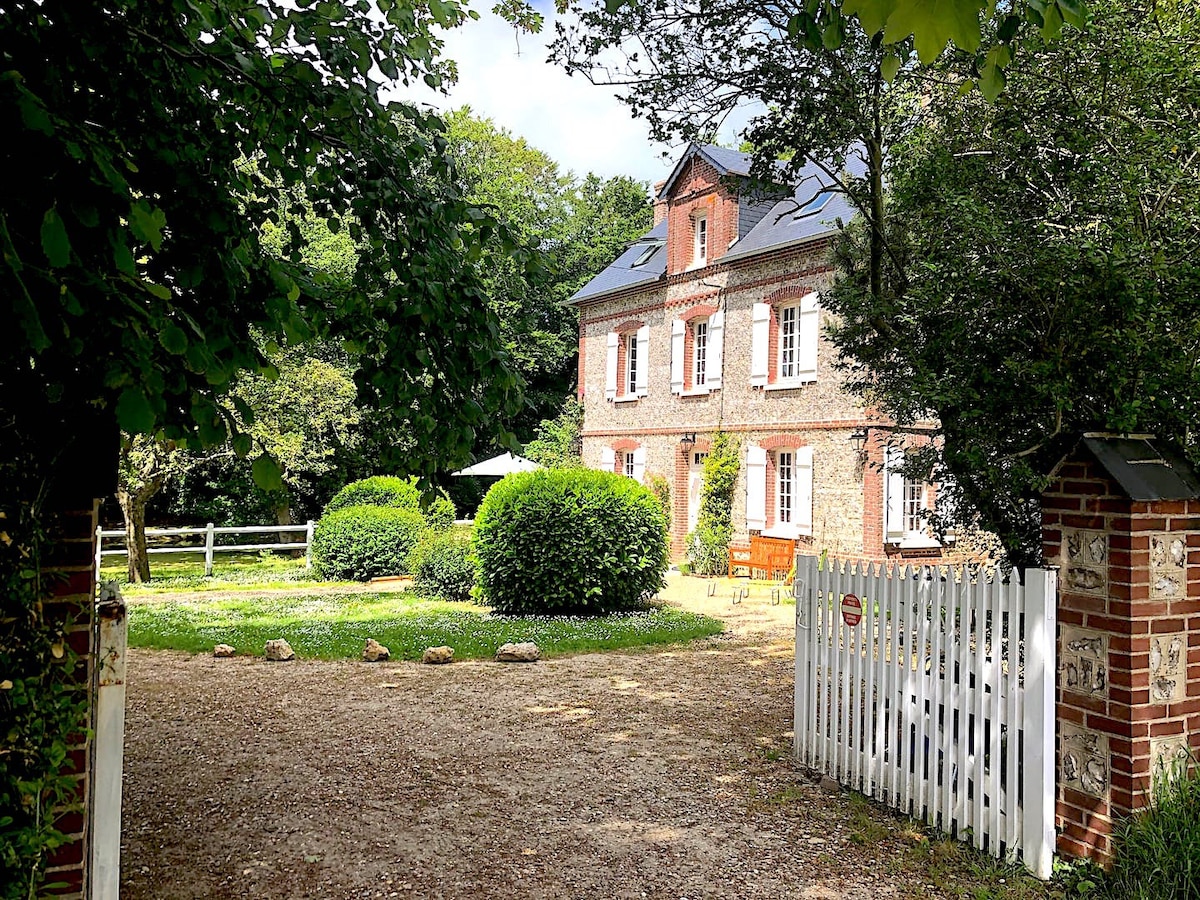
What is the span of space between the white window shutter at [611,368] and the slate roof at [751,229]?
4.02 ft

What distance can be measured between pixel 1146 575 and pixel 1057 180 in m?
2.16

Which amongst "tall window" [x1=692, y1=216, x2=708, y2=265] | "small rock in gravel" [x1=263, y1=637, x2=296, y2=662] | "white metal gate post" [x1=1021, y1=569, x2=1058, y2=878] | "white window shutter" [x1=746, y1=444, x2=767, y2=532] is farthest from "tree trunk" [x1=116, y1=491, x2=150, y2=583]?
"white metal gate post" [x1=1021, y1=569, x2=1058, y2=878]


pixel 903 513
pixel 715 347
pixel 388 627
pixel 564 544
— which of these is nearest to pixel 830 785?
pixel 564 544

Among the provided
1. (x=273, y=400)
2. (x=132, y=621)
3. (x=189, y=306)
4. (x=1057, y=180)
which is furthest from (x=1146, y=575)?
(x=273, y=400)

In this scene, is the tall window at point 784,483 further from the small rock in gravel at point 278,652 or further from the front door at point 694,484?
the small rock in gravel at point 278,652

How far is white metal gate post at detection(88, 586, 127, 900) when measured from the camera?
9.37 feet

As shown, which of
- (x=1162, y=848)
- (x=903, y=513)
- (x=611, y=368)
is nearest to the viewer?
(x=1162, y=848)

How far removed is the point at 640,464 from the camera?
21875 mm

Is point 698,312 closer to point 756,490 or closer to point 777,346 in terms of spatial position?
point 777,346

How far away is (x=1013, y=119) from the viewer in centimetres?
496

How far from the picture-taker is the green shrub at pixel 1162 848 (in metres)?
3.64

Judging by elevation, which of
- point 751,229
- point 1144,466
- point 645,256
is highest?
point 645,256

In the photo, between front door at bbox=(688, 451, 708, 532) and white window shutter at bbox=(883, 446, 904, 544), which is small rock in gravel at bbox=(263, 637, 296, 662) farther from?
front door at bbox=(688, 451, 708, 532)

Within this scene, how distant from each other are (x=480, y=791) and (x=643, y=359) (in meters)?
17.1
